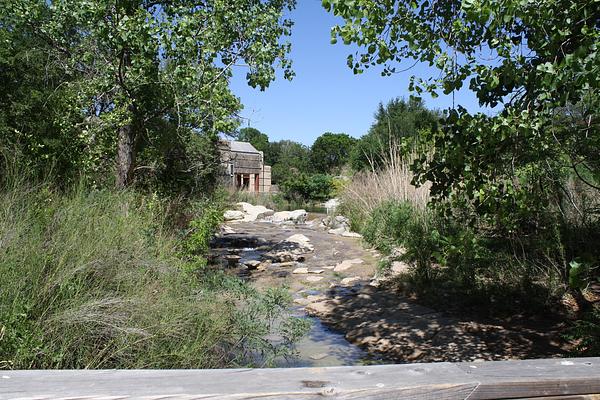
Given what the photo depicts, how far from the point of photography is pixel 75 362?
275 centimetres

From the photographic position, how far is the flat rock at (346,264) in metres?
8.49

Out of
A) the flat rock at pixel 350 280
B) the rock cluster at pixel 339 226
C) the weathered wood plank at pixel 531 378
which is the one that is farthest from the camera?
the rock cluster at pixel 339 226

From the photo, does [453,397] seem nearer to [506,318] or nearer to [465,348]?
[465,348]

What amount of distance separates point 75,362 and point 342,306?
3979 mm

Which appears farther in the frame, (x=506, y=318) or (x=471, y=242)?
(x=506, y=318)

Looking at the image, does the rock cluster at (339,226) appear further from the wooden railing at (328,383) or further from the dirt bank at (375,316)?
the wooden railing at (328,383)

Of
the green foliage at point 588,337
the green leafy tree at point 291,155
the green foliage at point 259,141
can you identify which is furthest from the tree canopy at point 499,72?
the green foliage at point 259,141

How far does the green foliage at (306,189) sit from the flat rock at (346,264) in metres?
16.4

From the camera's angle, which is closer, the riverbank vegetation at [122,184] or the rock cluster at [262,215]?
the riverbank vegetation at [122,184]

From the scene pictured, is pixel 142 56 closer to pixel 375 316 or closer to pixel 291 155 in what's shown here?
pixel 375 316

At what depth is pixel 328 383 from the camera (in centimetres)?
142

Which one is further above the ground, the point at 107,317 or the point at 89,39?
the point at 89,39

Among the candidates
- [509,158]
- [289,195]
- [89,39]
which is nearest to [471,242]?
[509,158]

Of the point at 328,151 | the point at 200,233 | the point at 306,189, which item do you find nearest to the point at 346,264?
the point at 200,233
